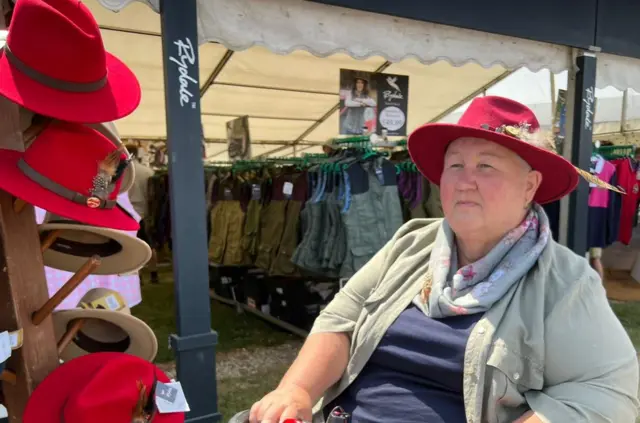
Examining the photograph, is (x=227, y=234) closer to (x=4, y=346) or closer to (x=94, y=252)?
(x=94, y=252)

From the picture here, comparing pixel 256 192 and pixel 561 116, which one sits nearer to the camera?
pixel 561 116

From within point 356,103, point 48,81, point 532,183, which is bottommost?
point 532,183

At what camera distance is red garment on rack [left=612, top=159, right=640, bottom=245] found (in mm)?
4930

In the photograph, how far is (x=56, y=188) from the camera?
97 centimetres

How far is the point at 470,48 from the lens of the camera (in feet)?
10.5

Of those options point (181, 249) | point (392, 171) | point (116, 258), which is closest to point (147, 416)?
point (116, 258)

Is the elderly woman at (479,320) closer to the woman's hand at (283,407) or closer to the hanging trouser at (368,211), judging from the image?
the woman's hand at (283,407)

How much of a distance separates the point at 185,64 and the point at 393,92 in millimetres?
1798

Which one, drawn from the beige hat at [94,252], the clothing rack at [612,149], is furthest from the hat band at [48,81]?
the clothing rack at [612,149]

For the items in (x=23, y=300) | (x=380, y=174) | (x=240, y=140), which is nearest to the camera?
(x=23, y=300)

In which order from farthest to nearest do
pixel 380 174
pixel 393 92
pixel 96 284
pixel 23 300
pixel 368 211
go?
1. pixel 393 92
2. pixel 380 174
3. pixel 368 211
4. pixel 96 284
5. pixel 23 300

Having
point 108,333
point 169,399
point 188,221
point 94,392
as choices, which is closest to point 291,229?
point 188,221

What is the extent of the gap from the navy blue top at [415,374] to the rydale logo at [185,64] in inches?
62.1

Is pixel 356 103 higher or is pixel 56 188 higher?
pixel 356 103
